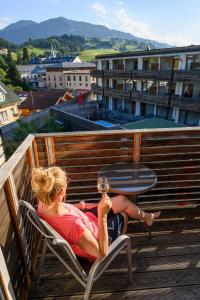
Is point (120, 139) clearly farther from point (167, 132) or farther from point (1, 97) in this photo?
point (1, 97)

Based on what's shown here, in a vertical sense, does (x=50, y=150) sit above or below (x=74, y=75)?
above

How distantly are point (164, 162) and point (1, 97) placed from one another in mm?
24862

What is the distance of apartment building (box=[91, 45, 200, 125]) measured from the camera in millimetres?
18062

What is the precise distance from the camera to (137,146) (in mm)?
3123

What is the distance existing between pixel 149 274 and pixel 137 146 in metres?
1.58

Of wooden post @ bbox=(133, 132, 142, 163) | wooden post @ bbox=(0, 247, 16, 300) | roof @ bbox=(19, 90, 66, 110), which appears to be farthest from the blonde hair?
roof @ bbox=(19, 90, 66, 110)

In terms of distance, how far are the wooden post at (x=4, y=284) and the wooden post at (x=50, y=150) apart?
1.58 metres

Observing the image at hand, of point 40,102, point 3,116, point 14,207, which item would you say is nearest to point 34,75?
point 40,102

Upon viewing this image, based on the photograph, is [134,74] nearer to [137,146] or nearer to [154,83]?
[154,83]

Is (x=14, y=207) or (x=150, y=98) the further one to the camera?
(x=150, y=98)

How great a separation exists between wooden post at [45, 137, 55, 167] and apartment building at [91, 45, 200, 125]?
56.8 feet

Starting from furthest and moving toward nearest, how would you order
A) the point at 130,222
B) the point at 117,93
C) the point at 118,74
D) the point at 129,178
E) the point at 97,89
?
1. the point at 97,89
2. the point at 117,93
3. the point at 118,74
4. the point at 130,222
5. the point at 129,178

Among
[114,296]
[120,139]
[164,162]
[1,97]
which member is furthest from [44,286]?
[1,97]

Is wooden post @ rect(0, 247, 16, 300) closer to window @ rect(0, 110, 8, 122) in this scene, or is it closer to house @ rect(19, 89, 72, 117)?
window @ rect(0, 110, 8, 122)
